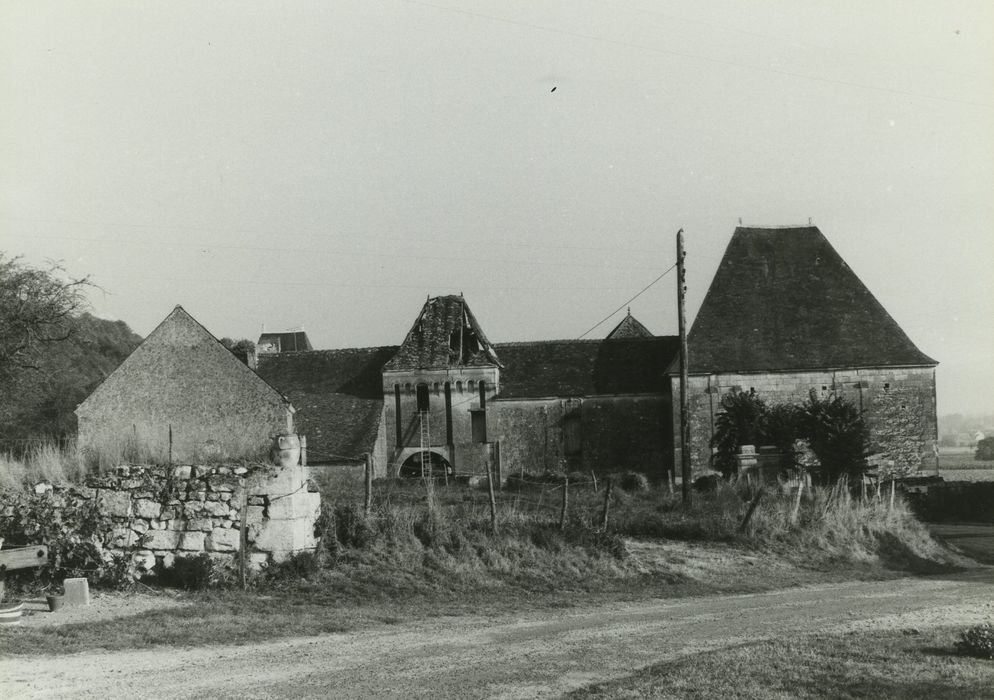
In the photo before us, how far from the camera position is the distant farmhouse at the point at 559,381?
35.1m

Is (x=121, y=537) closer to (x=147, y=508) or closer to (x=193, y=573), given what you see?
(x=147, y=508)

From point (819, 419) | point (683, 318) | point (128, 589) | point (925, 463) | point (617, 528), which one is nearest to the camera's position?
point (128, 589)

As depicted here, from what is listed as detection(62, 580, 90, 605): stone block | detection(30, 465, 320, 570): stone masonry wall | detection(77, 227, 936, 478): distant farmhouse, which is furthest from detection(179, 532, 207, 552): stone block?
detection(77, 227, 936, 478): distant farmhouse

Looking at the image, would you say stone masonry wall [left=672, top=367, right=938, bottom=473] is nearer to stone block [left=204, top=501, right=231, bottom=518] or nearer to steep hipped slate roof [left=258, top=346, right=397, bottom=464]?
steep hipped slate roof [left=258, top=346, right=397, bottom=464]

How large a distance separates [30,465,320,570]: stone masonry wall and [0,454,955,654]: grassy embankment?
64 centimetres

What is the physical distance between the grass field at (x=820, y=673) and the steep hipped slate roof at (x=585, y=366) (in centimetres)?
3071

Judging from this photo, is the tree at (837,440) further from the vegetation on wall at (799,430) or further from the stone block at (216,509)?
the stone block at (216,509)

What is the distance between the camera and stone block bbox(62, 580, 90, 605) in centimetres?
1230

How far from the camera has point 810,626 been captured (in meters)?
11.5

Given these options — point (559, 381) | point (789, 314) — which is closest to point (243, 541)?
point (559, 381)

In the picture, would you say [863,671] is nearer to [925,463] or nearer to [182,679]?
[182,679]

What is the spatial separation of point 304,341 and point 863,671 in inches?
2191

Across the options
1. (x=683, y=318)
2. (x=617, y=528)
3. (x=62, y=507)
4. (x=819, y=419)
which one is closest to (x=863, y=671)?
(x=617, y=528)

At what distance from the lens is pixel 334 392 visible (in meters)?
42.4
